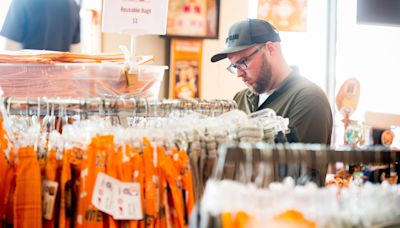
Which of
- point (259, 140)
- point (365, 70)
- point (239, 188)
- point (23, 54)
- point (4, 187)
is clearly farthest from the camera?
point (365, 70)

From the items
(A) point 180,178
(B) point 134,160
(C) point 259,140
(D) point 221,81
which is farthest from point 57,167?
(D) point 221,81

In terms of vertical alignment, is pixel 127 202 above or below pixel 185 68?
below

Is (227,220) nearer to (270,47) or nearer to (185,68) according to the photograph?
(270,47)

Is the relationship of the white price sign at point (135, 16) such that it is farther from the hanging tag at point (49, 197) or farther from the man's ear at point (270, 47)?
the man's ear at point (270, 47)

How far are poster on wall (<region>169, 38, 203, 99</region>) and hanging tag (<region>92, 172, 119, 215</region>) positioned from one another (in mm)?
2743

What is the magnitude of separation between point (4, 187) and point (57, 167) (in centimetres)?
Result: 15

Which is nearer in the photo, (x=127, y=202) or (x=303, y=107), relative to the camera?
(x=127, y=202)

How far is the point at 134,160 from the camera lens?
4.62 feet

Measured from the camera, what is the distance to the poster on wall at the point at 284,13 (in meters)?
4.62

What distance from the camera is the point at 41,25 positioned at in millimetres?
2953

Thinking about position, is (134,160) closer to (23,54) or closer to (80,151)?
(80,151)

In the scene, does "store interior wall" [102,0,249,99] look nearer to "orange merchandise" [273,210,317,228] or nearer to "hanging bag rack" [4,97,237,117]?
"hanging bag rack" [4,97,237,117]

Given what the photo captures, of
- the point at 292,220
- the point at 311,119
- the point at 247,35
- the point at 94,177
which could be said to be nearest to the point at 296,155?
the point at 292,220

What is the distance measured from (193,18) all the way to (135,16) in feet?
7.78
